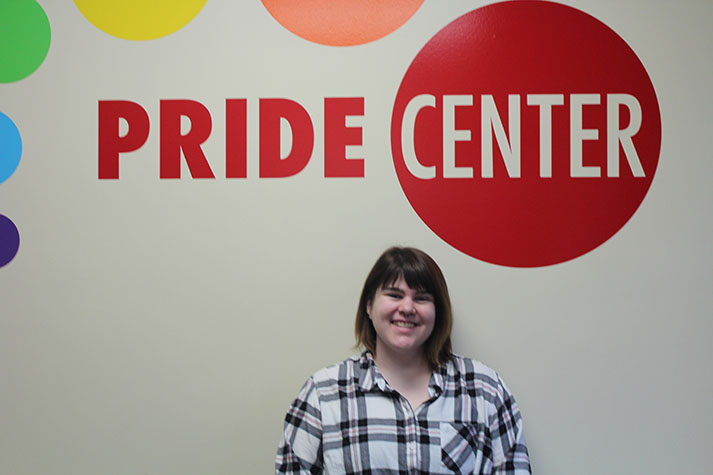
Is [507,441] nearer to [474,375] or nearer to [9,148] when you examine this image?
[474,375]

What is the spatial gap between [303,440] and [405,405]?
0.86 feet

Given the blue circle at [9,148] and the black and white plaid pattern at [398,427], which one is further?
the blue circle at [9,148]

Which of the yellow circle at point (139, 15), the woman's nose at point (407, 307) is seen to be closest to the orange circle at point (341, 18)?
the yellow circle at point (139, 15)

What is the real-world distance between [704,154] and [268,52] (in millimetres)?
1231

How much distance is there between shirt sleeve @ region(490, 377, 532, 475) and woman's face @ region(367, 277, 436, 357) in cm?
26

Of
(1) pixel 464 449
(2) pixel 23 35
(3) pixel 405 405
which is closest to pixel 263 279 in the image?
(3) pixel 405 405

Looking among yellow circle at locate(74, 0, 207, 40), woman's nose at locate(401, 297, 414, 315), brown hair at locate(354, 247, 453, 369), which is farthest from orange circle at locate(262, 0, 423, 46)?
woman's nose at locate(401, 297, 414, 315)

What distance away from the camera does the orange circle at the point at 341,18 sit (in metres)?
1.54

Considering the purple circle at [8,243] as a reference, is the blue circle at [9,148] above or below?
above

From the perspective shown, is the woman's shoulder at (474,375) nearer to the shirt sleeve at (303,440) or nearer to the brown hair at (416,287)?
the brown hair at (416,287)

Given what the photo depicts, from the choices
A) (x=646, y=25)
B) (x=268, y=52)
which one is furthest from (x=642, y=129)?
(x=268, y=52)

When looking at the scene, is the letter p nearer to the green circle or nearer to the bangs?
the green circle

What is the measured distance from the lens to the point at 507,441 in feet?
4.50

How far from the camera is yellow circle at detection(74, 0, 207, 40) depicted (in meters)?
1.58
